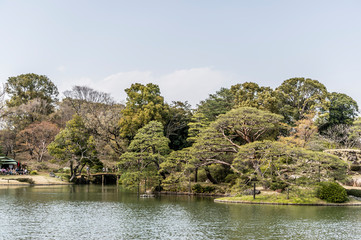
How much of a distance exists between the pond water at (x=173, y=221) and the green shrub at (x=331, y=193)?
6.10ft

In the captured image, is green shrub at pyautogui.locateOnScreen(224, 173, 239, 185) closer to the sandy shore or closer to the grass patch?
the grass patch

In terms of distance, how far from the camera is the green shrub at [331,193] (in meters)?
30.4

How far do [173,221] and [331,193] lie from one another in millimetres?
15579

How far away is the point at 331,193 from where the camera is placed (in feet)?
100

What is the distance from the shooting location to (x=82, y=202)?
3203 centimetres

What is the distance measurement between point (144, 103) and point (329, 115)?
29169 mm

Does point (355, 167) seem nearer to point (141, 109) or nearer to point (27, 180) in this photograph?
point (141, 109)

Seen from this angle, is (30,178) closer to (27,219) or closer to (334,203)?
(27,219)

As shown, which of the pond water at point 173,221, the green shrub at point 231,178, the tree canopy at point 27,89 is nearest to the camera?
the pond water at point 173,221

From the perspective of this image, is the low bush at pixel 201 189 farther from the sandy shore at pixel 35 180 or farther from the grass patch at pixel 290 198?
the sandy shore at pixel 35 180

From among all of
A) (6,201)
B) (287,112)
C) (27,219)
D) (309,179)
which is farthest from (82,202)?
(287,112)

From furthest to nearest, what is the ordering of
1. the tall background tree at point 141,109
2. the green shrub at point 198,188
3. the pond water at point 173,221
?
the tall background tree at point 141,109 → the green shrub at point 198,188 → the pond water at point 173,221

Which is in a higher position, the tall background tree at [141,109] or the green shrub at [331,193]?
the tall background tree at [141,109]

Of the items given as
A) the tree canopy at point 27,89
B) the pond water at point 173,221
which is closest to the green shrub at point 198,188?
the pond water at point 173,221
